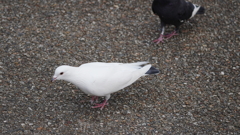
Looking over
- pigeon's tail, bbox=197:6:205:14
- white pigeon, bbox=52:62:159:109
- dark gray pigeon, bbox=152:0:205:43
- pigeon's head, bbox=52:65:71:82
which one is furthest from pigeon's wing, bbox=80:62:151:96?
pigeon's tail, bbox=197:6:205:14

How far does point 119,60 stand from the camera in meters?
6.42

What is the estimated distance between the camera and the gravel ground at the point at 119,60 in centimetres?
495

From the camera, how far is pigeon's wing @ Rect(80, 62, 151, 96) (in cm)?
477

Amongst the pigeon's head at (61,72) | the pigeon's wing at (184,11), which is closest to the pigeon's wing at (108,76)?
the pigeon's head at (61,72)

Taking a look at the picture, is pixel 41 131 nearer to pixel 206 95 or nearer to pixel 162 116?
pixel 162 116

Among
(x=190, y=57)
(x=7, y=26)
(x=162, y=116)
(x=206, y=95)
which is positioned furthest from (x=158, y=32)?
(x=7, y=26)

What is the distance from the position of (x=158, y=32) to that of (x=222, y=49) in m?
1.51

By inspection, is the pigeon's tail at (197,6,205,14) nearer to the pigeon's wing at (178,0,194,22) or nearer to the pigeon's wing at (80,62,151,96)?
the pigeon's wing at (178,0,194,22)

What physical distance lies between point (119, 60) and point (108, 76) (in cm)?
158

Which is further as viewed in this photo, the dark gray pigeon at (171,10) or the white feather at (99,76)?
the dark gray pigeon at (171,10)

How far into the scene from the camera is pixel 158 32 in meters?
7.43

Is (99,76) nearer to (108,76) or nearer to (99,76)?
(99,76)

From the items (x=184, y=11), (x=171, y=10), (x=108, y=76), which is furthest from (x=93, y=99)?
(x=184, y=11)

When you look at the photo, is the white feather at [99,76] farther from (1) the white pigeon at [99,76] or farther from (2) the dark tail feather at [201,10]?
(2) the dark tail feather at [201,10]
